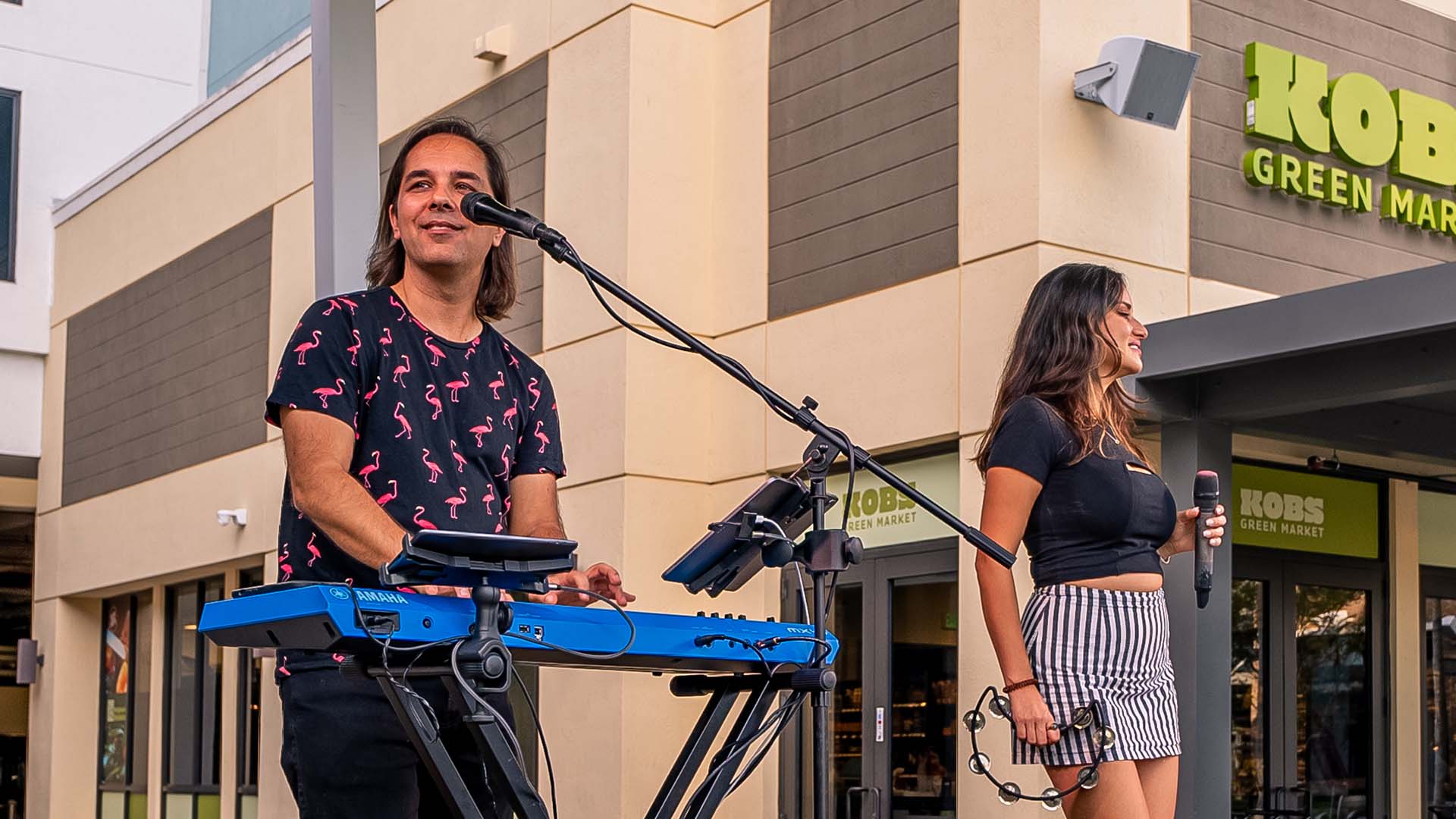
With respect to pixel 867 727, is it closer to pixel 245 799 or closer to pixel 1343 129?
pixel 1343 129

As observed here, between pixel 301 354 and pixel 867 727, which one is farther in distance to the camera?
pixel 867 727

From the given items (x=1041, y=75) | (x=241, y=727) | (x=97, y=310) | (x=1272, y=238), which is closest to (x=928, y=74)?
(x=1041, y=75)

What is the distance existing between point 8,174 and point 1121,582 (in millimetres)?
13349

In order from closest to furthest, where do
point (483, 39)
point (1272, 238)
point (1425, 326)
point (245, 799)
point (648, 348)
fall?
point (1425, 326)
point (1272, 238)
point (648, 348)
point (483, 39)
point (245, 799)

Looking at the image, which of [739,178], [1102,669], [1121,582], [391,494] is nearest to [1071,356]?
[1121,582]

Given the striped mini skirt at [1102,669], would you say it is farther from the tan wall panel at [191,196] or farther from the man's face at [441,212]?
the tan wall panel at [191,196]

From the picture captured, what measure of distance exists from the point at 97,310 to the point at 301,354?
12.1 metres

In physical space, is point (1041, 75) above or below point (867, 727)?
above

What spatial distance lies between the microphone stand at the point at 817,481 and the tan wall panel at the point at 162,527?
8392 millimetres

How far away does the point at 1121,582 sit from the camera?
317cm

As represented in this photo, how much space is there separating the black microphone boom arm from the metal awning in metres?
2.93

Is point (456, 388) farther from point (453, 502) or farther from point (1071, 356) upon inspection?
point (1071, 356)

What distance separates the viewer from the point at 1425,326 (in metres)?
5.03

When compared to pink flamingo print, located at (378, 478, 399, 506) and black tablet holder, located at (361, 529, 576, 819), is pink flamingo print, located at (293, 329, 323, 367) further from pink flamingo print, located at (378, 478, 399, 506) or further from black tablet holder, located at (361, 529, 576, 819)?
black tablet holder, located at (361, 529, 576, 819)
